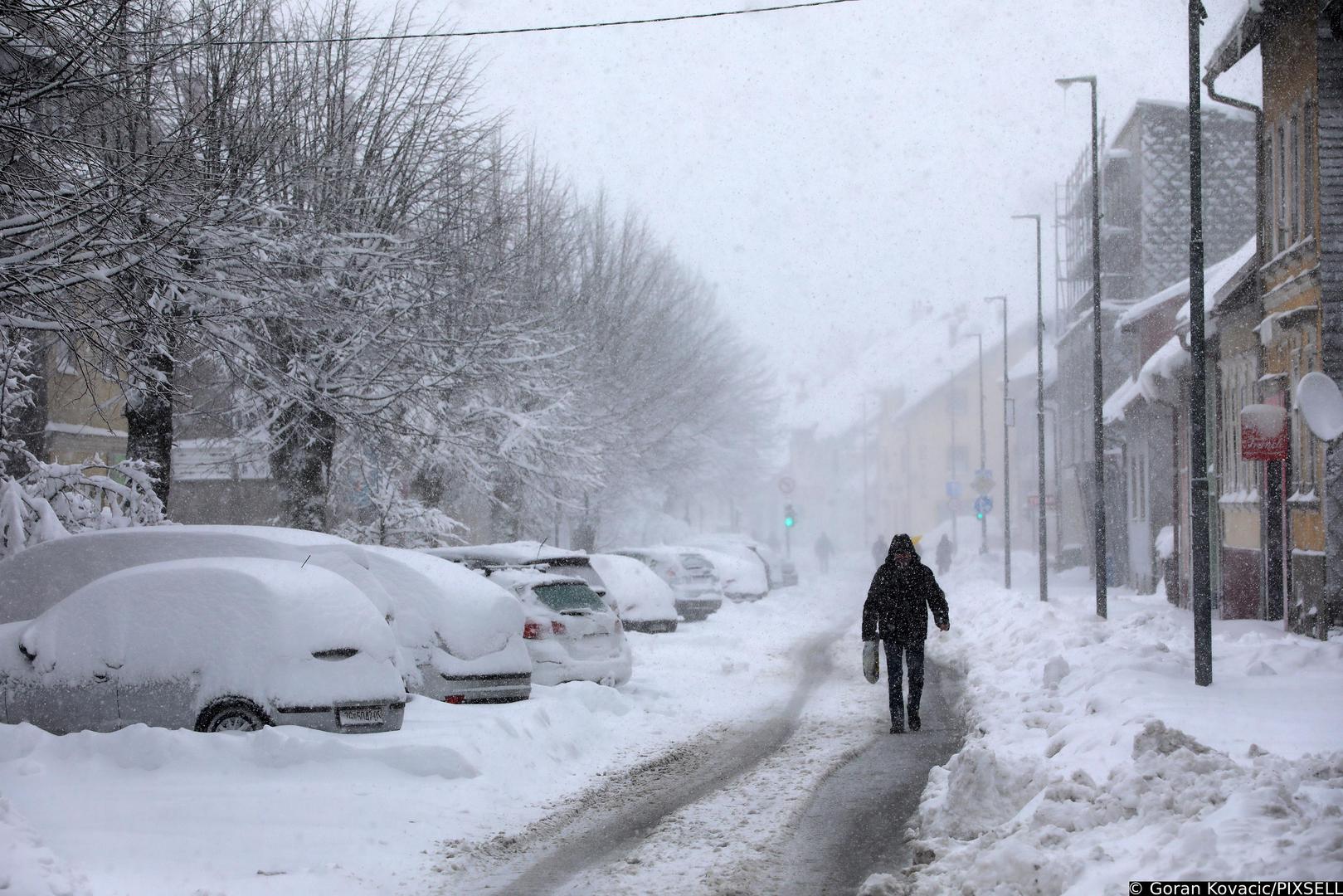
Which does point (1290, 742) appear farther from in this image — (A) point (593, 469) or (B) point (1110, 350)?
(B) point (1110, 350)

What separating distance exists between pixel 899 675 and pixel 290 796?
20.2ft

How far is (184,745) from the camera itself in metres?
8.58

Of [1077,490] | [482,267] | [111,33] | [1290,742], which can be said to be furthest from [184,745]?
[1077,490]

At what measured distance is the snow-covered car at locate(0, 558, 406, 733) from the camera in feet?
30.7

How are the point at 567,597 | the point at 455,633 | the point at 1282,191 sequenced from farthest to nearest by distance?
1. the point at 1282,191
2. the point at 567,597
3. the point at 455,633

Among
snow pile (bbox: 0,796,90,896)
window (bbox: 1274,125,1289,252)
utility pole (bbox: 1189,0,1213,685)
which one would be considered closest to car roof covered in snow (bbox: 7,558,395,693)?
snow pile (bbox: 0,796,90,896)

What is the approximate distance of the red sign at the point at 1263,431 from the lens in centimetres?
1617

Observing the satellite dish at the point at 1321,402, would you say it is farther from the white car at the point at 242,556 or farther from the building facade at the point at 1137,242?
the building facade at the point at 1137,242

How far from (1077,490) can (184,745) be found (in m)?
41.3

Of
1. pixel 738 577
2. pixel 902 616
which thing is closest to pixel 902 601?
pixel 902 616

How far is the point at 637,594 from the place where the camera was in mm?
22531

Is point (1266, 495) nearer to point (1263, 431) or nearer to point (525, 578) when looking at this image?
point (1263, 431)

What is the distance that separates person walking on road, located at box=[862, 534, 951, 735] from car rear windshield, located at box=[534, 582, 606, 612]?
11.0 ft

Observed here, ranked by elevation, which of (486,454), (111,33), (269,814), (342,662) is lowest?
(269,814)
